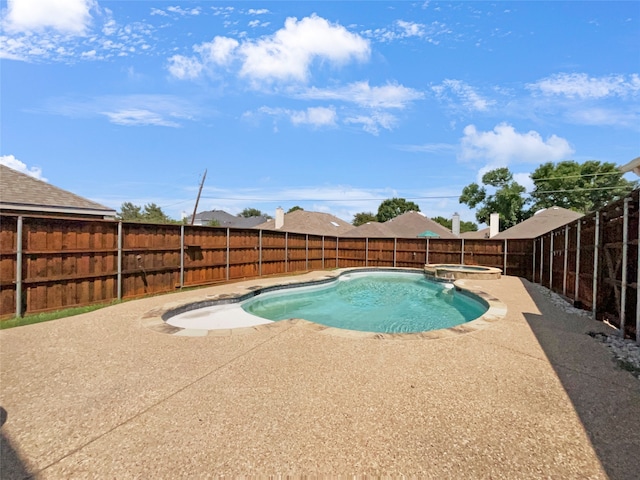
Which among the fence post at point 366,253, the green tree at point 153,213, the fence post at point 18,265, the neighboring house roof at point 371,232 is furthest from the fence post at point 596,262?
the green tree at point 153,213

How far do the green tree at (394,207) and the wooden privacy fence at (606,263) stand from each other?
42483 mm

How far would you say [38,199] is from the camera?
32.0ft

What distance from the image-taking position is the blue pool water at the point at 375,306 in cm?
743

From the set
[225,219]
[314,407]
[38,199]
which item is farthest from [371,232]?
[225,219]

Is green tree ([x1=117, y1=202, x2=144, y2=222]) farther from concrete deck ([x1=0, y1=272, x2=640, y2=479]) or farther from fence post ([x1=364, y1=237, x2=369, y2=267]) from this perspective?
concrete deck ([x1=0, y1=272, x2=640, y2=479])

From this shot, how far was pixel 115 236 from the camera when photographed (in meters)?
7.28

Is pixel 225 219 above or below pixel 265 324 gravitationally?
above

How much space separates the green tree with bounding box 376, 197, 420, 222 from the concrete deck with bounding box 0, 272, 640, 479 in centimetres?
4763

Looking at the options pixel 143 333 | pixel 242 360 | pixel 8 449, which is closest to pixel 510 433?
pixel 242 360

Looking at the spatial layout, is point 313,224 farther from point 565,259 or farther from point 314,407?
point 314,407

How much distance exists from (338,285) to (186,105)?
33.8ft

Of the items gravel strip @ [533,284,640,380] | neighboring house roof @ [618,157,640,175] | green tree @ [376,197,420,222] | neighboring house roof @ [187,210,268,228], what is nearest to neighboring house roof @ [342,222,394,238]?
gravel strip @ [533,284,640,380]

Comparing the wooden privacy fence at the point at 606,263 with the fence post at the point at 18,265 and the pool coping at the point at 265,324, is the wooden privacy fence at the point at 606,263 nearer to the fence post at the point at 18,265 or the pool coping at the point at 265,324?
the pool coping at the point at 265,324

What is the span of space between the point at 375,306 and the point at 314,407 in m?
6.98
